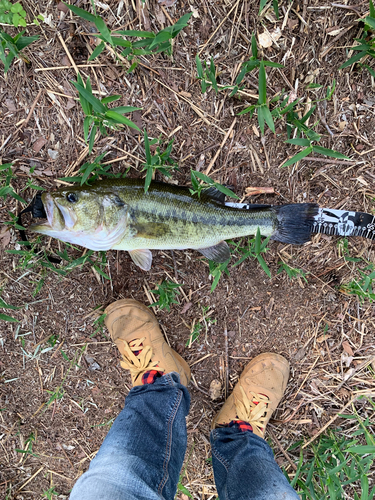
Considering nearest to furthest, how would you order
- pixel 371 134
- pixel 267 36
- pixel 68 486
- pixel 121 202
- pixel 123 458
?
pixel 123 458
pixel 121 202
pixel 267 36
pixel 371 134
pixel 68 486

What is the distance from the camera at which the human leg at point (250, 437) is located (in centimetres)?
265

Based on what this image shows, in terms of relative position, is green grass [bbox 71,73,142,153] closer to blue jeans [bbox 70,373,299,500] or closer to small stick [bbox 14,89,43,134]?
small stick [bbox 14,89,43,134]

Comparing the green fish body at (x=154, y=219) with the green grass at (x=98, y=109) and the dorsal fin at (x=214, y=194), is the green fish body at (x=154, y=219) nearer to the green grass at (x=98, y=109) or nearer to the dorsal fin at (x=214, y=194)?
the dorsal fin at (x=214, y=194)

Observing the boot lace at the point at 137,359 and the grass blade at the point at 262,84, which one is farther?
the boot lace at the point at 137,359

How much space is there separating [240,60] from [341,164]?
153cm

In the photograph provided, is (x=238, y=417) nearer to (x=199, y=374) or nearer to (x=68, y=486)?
(x=199, y=374)

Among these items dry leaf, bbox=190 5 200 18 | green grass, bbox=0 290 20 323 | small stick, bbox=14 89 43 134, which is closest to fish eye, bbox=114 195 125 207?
small stick, bbox=14 89 43 134

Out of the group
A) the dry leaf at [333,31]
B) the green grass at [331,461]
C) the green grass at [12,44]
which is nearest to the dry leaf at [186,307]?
the green grass at [331,461]

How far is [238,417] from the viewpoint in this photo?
333 centimetres

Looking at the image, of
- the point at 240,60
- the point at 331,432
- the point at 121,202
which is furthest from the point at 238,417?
the point at 240,60

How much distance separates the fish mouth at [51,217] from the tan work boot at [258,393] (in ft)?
8.43

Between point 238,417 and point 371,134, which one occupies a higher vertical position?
point 371,134

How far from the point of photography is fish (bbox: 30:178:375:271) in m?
2.63

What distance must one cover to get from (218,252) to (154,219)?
75 cm
